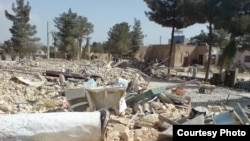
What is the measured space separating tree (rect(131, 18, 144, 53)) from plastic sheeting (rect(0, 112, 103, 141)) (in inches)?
1620

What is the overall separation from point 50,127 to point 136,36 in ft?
142

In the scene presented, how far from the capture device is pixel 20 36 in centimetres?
3694

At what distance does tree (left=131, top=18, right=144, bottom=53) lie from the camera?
4625 centimetres

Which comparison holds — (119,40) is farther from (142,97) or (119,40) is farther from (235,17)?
(142,97)

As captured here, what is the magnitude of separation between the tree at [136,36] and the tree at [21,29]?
47.8 feet

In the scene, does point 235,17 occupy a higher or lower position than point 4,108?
higher

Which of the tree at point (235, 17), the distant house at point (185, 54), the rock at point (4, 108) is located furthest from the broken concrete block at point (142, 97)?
the distant house at point (185, 54)

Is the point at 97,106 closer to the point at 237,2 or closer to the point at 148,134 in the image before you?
the point at 148,134

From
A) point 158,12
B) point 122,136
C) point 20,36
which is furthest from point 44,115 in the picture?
point 20,36

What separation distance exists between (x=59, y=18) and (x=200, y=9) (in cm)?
2614

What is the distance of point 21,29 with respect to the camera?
37.1 m

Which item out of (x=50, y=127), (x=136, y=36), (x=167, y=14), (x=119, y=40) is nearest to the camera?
(x=50, y=127)

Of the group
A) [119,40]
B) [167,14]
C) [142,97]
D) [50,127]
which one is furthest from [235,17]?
[119,40]

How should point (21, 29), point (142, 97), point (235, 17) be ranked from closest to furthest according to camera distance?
1. point (142, 97)
2. point (235, 17)
3. point (21, 29)
